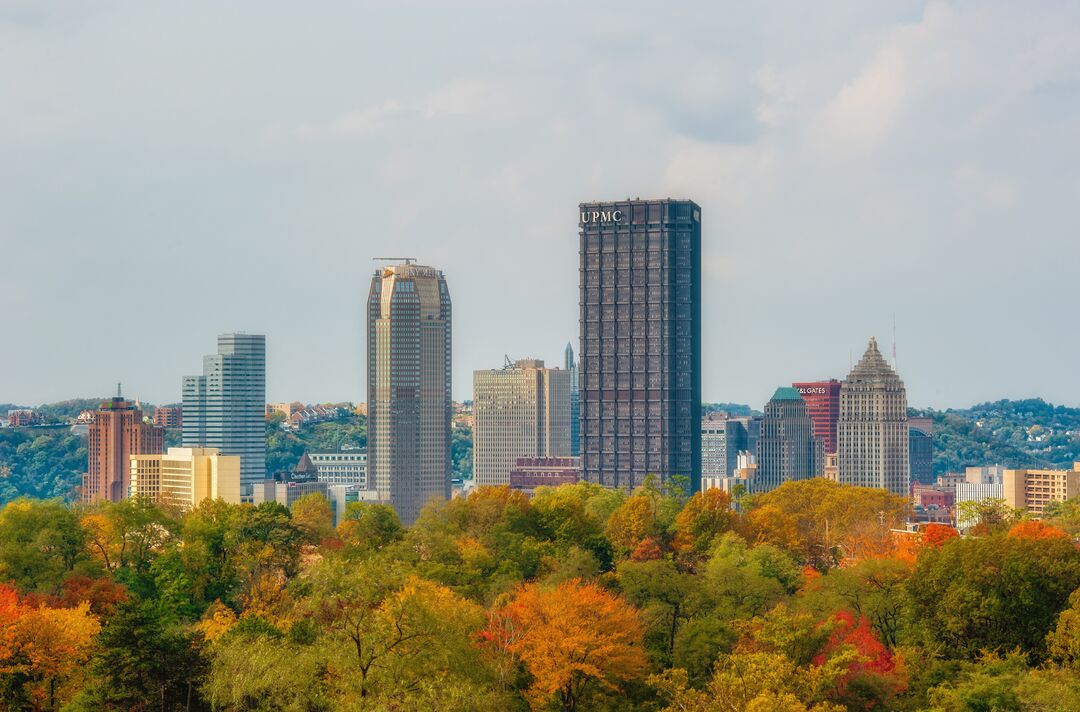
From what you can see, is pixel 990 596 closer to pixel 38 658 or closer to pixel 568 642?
pixel 568 642

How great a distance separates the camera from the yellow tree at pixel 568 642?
73.3 m

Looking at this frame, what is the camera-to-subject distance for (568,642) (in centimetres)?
7350

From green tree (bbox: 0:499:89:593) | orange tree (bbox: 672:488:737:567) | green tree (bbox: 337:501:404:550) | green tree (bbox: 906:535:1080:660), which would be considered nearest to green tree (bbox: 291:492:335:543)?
green tree (bbox: 337:501:404:550)

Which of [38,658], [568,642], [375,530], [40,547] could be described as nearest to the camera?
[38,658]

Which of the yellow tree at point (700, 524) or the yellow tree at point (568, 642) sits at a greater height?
the yellow tree at point (700, 524)

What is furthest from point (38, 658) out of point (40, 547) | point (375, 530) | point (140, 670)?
point (375, 530)

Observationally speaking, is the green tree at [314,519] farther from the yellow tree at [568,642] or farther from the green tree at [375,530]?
the yellow tree at [568,642]

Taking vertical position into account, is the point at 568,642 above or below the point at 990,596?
below

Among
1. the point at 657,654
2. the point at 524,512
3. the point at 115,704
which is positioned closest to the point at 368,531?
the point at 524,512

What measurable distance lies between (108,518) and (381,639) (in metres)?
46.4

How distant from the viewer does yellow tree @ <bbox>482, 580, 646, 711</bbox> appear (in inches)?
2886

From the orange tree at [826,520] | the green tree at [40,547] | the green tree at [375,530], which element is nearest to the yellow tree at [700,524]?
the orange tree at [826,520]

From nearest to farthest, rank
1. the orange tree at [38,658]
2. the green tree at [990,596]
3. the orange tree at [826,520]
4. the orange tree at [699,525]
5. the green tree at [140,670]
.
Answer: the green tree at [140,670]
the orange tree at [38,658]
the green tree at [990,596]
the orange tree at [699,525]
the orange tree at [826,520]

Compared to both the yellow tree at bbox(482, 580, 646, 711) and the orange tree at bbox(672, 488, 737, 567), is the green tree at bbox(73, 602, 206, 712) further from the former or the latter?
the orange tree at bbox(672, 488, 737, 567)
